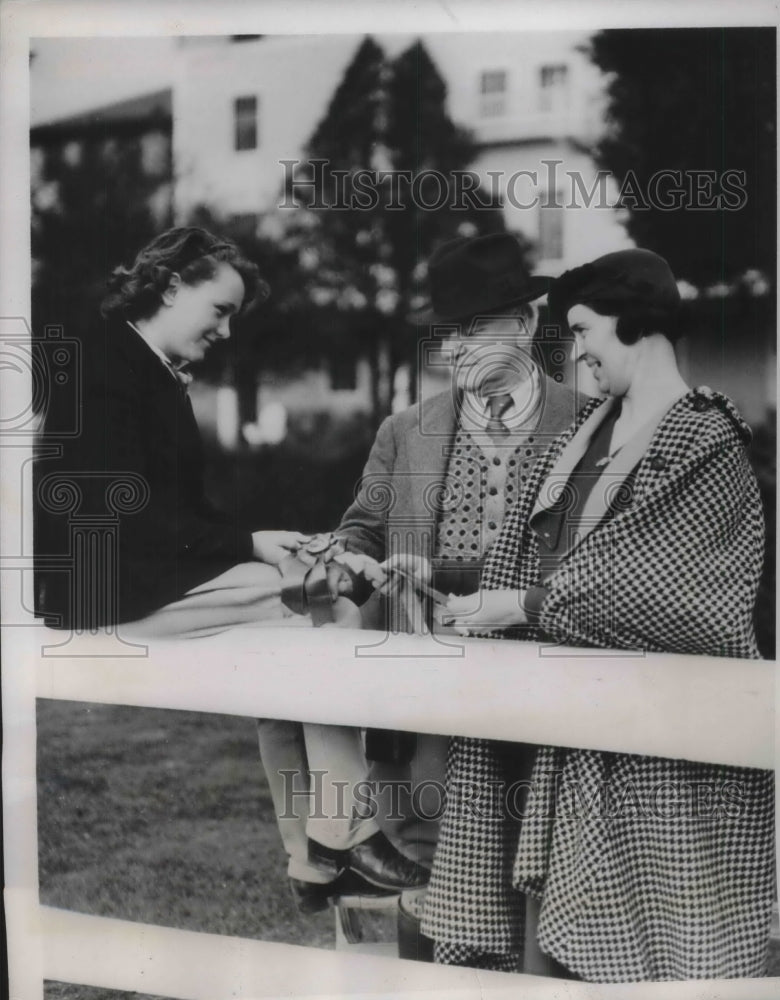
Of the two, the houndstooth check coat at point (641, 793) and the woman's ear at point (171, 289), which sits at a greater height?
the woman's ear at point (171, 289)

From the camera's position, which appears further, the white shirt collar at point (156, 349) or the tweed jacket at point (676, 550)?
the white shirt collar at point (156, 349)

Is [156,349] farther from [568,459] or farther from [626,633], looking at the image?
[626,633]

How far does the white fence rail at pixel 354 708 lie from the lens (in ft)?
9.45

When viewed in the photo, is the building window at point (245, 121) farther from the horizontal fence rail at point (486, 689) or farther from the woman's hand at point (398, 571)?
A: the horizontal fence rail at point (486, 689)

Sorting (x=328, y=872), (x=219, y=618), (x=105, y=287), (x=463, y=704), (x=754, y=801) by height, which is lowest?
(x=328, y=872)

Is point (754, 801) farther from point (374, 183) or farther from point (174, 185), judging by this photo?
point (174, 185)

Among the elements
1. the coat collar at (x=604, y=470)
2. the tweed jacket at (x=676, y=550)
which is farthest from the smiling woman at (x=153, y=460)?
the tweed jacket at (x=676, y=550)

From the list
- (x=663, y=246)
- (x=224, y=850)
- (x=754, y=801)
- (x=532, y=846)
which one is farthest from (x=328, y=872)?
(x=663, y=246)

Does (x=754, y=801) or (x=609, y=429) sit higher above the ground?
(x=609, y=429)

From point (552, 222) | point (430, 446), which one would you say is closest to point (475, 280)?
point (552, 222)

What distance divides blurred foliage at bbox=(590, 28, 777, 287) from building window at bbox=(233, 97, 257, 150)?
996mm

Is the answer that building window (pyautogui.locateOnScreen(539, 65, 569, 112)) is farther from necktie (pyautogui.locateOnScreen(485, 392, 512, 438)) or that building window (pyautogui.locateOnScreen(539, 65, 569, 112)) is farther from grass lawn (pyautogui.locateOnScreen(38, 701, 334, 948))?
grass lawn (pyautogui.locateOnScreen(38, 701, 334, 948))

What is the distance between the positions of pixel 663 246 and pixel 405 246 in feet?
2.42

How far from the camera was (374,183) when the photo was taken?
2.92m
